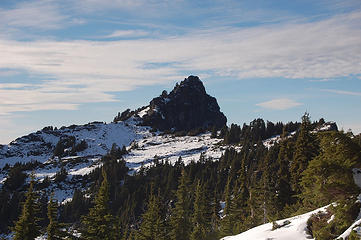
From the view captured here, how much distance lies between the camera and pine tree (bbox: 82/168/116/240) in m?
21.1

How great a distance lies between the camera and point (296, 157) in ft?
109

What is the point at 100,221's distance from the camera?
21391 millimetres

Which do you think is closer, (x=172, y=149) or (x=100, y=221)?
(x=100, y=221)

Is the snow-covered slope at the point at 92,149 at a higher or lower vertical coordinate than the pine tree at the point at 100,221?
higher

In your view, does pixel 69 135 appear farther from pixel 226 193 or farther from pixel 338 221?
pixel 338 221

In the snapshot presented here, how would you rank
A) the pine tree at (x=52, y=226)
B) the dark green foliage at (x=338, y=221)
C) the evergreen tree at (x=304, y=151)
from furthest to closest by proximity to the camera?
the evergreen tree at (x=304, y=151)
the pine tree at (x=52, y=226)
the dark green foliage at (x=338, y=221)

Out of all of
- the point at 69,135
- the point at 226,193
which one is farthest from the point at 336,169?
the point at 69,135

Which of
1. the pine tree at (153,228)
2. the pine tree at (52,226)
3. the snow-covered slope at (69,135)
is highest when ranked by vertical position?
the snow-covered slope at (69,135)

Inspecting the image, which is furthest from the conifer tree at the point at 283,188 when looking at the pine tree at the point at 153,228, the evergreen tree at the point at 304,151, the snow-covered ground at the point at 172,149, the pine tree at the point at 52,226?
the snow-covered ground at the point at 172,149

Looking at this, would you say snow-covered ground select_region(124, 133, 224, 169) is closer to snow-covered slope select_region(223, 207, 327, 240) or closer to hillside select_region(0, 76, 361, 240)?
hillside select_region(0, 76, 361, 240)

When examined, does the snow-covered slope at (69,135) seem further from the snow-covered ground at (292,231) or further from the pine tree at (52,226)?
the snow-covered ground at (292,231)

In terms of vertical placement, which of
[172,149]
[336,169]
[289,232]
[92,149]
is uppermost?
[92,149]

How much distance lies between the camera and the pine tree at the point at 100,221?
2109cm

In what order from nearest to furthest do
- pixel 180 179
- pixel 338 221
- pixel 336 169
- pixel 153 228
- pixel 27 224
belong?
pixel 338 221 < pixel 336 169 < pixel 27 224 < pixel 153 228 < pixel 180 179
